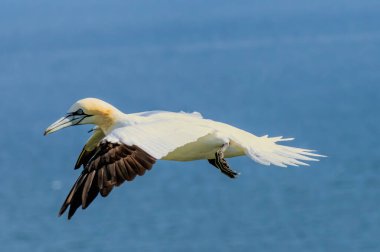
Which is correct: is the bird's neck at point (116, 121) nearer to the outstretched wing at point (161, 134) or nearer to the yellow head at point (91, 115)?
the yellow head at point (91, 115)

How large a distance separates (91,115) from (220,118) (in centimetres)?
2656

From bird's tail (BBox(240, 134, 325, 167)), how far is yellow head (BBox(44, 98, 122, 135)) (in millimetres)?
864

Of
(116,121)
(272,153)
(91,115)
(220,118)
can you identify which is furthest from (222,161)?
(220,118)

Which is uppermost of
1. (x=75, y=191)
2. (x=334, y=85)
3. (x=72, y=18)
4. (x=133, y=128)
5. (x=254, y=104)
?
(x=72, y=18)

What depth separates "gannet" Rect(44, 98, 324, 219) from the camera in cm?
701

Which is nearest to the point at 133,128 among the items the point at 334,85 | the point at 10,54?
the point at 334,85

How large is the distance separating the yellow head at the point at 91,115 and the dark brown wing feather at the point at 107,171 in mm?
774

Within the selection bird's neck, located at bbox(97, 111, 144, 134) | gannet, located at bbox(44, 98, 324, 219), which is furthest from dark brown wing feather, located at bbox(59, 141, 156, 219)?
bird's neck, located at bbox(97, 111, 144, 134)

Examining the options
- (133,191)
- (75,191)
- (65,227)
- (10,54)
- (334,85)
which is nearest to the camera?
(75,191)

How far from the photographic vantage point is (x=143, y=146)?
708cm

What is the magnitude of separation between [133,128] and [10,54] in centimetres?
6447

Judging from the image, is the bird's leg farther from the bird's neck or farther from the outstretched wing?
the bird's neck

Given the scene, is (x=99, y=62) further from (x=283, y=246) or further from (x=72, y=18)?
(x=72, y=18)

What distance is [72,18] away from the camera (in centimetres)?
10750
